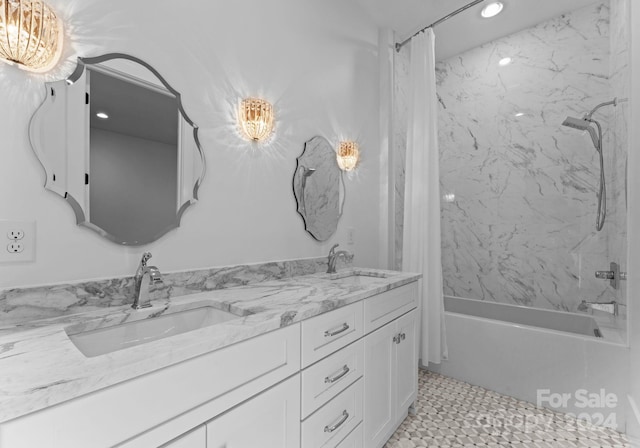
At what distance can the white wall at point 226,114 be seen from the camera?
94 cm

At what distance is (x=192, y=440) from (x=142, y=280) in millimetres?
570

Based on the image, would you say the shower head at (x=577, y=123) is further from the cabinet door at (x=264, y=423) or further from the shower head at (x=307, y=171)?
the cabinet door at (x=264, y=423)

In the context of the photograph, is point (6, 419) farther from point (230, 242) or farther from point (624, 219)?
point (624, 219)

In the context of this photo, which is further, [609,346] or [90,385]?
[609,346]

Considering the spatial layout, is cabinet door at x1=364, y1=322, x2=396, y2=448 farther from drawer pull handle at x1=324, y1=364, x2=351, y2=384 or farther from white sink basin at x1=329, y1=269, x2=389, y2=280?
white sink basin at x1=329, y1=269, x2=389, y2=280

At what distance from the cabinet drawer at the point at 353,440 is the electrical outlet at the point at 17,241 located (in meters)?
1.27

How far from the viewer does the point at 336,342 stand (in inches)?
47.4

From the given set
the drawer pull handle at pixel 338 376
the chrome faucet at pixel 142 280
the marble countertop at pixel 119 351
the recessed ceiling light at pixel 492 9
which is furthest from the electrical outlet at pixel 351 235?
the recessed ceiling light at pixel 492 9

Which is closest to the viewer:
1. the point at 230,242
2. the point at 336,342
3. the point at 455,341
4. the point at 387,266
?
the point at 336,342

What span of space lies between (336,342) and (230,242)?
679 millimetres

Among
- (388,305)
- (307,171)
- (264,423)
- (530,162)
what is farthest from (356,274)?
(530,162)

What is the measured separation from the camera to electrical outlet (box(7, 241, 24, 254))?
88cm

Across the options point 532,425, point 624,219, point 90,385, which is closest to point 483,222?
point 624,219

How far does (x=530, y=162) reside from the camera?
2.70 m
